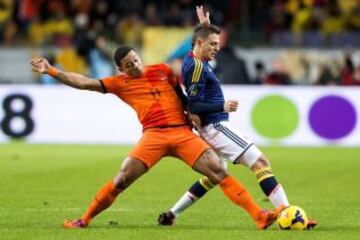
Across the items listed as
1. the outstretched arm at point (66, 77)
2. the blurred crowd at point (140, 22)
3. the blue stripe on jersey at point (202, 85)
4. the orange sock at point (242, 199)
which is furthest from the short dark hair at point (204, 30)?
the blurred crowd at point (140, 22)

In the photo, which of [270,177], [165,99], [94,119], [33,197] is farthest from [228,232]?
[94,119]

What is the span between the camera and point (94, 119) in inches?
941

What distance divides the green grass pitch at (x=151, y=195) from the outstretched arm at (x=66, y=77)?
138 centimetres

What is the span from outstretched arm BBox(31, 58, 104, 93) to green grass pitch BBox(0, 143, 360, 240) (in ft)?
4.52

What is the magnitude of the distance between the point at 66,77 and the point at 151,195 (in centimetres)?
406

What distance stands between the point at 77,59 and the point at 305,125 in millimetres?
7220

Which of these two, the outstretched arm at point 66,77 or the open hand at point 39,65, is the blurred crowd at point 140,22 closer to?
the outstretched arm at point 66,77

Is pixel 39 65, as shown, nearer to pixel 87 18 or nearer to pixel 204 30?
pixel 204 30

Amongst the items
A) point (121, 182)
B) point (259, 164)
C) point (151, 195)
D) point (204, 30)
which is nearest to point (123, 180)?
point (121, 182)

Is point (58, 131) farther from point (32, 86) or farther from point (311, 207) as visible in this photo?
point (311, 207)

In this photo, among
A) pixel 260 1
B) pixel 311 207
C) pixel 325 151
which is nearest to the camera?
pixel 311 207

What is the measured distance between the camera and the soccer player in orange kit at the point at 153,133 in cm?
1063

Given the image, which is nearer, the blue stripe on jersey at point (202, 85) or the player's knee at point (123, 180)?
the player's knee at point (123, 180)

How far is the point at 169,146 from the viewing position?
35.3 ft
